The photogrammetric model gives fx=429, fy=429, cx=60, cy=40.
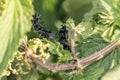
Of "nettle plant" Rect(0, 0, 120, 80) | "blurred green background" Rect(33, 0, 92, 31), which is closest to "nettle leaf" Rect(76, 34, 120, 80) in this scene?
"nettle plant" Rect(0, 0, 120, 80)

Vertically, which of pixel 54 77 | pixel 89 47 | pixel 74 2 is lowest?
pixel 54 77

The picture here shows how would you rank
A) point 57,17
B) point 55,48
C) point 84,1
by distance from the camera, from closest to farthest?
point 55,48, point 84,1, point 57,17

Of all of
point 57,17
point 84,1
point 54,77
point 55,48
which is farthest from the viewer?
point 57,17

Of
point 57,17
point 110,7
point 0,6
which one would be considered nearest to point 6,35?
point 0,6

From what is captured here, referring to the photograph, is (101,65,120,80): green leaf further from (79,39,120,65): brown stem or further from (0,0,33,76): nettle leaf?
(0,0,33,76): nettle leaf

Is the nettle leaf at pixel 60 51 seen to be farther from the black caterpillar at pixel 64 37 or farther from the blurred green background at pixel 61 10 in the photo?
the blurred green background at pixel 61 10

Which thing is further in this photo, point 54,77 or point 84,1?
point 84,1

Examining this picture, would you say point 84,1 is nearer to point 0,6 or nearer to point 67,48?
point 67,48

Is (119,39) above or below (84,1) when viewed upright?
above

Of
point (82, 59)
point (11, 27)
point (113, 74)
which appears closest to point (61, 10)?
point (113, 74)
